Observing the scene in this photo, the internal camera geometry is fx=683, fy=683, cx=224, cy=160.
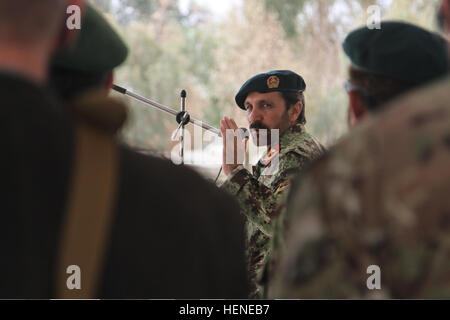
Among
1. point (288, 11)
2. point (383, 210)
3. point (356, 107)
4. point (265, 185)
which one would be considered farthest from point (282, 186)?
point (288, 11)

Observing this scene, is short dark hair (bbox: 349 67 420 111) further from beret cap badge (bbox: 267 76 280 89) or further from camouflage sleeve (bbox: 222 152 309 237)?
beret cap badge (bbox: 267 76 280 89)

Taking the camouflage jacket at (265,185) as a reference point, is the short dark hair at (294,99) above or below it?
above

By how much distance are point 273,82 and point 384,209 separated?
2.51m

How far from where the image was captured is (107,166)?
0.97 m

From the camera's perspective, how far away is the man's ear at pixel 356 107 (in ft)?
5.13

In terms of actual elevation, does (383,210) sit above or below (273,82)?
below

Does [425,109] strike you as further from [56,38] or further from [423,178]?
[56,38]

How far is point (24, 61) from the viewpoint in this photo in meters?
0.95

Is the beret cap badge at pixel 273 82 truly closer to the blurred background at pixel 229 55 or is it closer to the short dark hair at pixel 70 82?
the short dark hair at pixel 70 82

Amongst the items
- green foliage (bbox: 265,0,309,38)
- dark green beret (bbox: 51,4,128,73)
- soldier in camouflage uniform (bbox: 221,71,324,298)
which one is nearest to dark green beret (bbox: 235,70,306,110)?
soldier in camouflage uniform (bbox: 221,71,324,298)

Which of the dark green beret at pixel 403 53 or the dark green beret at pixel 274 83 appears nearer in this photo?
the dark green beret at pixel 403 53

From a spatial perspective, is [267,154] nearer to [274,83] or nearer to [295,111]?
[295,111]

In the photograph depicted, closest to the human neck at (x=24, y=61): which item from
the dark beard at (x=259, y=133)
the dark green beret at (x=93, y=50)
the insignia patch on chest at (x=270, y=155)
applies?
the dark green beret at (x=93, y=50)

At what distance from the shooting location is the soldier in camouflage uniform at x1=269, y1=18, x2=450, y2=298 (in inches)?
36.6
